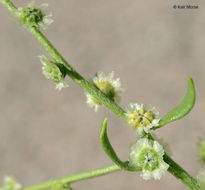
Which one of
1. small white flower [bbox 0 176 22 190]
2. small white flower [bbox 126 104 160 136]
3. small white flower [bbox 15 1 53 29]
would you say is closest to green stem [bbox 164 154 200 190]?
small white flower [bbox 126 104 160 136]

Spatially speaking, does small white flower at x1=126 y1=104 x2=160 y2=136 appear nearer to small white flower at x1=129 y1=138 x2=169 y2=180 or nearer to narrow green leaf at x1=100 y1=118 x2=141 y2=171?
small white flower at x1=129 y1=138 x2=169 y2=180

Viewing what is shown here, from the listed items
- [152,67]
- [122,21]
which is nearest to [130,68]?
[152,67]

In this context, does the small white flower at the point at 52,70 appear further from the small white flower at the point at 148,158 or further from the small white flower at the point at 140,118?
the small white flower at the point at 148,158

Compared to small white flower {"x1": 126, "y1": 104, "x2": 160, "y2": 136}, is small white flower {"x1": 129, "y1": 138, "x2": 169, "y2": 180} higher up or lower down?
lower down

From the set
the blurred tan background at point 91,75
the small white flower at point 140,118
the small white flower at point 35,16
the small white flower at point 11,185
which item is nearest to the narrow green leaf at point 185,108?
the small white flower at point 140,118

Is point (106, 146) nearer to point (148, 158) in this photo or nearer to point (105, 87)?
point (148, 158)

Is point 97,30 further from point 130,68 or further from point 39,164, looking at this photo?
point 39,164
